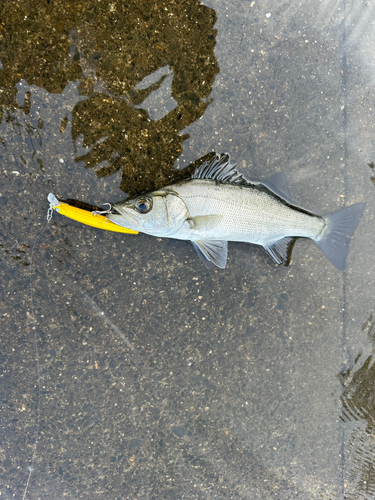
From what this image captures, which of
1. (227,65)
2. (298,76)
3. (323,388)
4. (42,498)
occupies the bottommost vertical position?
(42,498)

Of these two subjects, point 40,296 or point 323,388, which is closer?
point 40,296

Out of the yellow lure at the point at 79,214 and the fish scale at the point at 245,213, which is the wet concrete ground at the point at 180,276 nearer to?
the yellow lure at the point at 79,214

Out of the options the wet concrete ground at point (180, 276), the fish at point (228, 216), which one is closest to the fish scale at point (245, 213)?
the fish at point (228, 216)

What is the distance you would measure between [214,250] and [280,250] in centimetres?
68

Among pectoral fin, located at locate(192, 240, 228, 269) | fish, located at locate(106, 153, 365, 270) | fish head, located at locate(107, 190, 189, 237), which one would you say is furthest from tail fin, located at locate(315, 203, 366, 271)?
fish head, located at locate(107, 190, 189, 237)

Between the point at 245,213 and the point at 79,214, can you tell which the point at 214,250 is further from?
the point at 79,214

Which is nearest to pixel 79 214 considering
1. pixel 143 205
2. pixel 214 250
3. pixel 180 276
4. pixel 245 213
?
pixel 143 205

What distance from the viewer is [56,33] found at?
89.2 inches

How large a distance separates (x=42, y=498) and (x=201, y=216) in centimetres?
309

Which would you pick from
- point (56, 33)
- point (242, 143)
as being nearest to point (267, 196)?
point (242, 143)

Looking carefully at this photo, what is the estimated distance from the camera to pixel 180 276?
2.62m

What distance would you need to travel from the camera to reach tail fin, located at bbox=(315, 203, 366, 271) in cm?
260

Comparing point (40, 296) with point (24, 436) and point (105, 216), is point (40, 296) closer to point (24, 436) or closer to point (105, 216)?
point (105, 216)

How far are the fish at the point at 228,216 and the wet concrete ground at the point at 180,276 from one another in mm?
161
